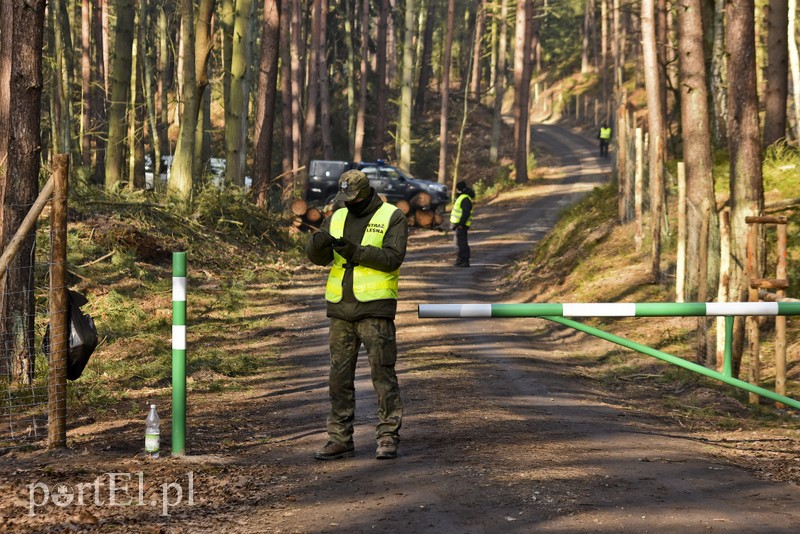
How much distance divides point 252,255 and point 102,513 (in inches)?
693

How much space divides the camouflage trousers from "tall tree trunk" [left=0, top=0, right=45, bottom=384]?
376 cm

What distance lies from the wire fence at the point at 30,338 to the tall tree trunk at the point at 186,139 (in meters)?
10.5

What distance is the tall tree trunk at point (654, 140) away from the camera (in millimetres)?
17734

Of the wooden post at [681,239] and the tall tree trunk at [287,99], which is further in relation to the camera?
the tall tree trunk at [287,99]

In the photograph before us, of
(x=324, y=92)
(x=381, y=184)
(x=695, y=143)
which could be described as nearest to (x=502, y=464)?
(x=695, y=143)

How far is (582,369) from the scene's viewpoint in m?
13.5

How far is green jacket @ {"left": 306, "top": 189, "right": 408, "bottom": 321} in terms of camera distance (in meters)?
7.34

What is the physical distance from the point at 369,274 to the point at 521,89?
134 feet

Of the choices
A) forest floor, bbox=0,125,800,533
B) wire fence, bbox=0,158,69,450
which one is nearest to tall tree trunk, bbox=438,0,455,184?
forest floor, bbox=0,125,800,533

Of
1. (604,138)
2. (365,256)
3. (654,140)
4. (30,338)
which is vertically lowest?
(30,338)

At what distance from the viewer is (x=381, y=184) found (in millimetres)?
39094

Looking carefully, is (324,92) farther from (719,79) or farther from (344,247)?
(344,247)

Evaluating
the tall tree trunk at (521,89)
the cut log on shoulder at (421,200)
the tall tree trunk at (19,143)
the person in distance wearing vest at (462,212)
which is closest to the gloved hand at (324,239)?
the tall tree trunk at (19,143)

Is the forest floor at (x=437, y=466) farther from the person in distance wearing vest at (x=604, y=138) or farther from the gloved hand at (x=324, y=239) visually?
the person in distance wearing vest at (x=604, y=138)
